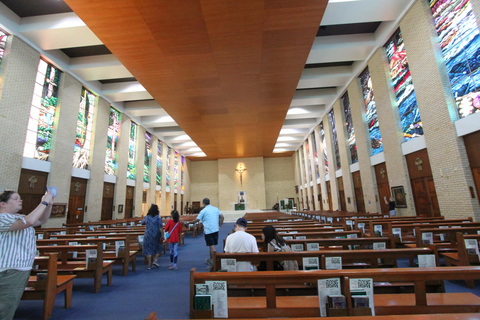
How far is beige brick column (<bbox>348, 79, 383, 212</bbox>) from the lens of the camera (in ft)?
33.1

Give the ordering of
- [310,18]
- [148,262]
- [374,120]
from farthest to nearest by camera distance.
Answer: [374,120], [310,18], [148,262]

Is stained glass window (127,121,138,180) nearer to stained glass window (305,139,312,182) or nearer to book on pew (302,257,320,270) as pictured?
stained glass window (305,139,312,182)

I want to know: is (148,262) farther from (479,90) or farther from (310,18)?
(479,90)

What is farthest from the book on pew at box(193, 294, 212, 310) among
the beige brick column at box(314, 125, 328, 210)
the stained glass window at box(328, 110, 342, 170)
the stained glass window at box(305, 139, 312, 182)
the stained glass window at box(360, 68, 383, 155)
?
the stained glass window at box(305, 139, 312, 182)

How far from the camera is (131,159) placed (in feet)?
48.5

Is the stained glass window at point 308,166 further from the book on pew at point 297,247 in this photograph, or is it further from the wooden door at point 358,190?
the book on pew at point 297,247

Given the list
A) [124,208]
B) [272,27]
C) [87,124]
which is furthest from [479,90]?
[124,208]

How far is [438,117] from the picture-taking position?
21.0 feet

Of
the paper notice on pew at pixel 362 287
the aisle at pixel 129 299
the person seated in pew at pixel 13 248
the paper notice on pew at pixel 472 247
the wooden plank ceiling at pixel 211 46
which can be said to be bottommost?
the aisle at pixel 129 299

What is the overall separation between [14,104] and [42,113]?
1335 mm

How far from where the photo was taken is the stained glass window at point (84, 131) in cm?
1025

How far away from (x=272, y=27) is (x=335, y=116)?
8837 millimetres

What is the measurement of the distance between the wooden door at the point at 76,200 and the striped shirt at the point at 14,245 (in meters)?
9.38

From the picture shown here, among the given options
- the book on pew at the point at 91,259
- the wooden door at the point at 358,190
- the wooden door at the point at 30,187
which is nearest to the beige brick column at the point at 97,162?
the wooden door at the point at 30,187
